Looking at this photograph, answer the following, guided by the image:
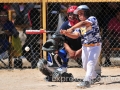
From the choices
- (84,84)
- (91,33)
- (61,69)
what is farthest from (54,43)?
(84,84)

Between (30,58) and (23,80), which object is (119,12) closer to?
(30,58)

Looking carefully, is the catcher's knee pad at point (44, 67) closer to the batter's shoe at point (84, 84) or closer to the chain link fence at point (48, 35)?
the batter's shoe at point (84, 84)

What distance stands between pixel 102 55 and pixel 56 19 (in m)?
1.45

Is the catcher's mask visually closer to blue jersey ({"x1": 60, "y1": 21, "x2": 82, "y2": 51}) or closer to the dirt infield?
blue jersey ({"x1": 60, "y1": 21, "x2": 82, "y2": 51})

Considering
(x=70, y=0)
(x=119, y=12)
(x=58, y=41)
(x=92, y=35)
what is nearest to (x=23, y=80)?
(x=58, y=41)

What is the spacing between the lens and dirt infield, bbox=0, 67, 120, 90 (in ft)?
25.4

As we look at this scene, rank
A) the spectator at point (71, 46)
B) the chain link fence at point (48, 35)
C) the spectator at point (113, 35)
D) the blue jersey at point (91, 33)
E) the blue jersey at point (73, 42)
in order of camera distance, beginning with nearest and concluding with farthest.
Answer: the blue jersey at point (91, 33)
the spectator at point (71, 46)
the blue jersey at point (73, 42)
the chain link fence at point (48, 35)
the spectator at point (113, 35)

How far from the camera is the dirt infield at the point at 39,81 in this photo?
775cm

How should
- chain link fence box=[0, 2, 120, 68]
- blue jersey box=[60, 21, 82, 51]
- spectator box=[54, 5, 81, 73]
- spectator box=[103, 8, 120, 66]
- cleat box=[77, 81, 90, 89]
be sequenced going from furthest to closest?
1. spectator box=[103, 8, 120, 66]
2. chain link fence box=[0, 2, 120, 68]
3. blue jersey box=[60, 21, 82, 51]
4. spectator box=[54, 5, 81, 73]
5. cleat box=[77, 81, 90, 89]

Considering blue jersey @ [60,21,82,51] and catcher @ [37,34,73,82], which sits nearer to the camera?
catcher @ [37,34,73,82]

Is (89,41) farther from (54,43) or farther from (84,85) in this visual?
(54,43)

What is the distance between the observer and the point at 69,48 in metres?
8.45

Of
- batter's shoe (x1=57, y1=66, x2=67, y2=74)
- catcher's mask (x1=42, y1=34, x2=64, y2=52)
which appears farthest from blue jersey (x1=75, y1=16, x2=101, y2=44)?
batter's shoe (x1=57, y1=66, x2=67, y2=74)

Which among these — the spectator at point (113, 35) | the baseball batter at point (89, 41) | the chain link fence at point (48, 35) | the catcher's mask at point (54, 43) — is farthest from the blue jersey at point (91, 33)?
the spectator at point (113, 35)
